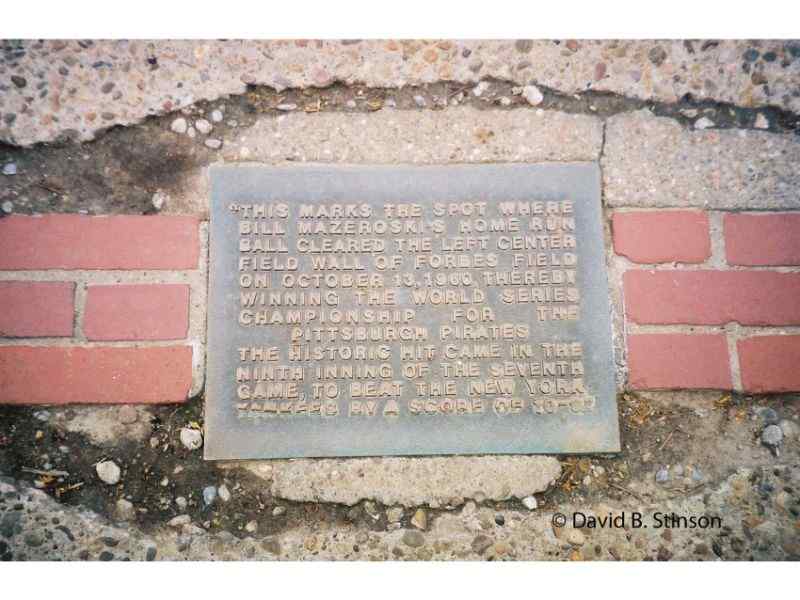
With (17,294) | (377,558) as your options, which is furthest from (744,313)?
(17,294)

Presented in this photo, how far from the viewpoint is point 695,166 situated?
1.36 meters

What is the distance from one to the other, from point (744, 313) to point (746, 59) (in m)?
0.67

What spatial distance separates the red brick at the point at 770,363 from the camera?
1.30 metres

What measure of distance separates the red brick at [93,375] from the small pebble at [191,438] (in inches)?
3.2

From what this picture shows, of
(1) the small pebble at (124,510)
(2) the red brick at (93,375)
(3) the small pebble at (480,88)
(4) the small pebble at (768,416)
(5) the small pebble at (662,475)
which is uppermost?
(3) the small pebble at (480,88)

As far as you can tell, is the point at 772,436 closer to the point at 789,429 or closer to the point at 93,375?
the point at 789,429

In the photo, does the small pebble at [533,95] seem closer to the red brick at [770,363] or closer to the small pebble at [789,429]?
the red brick at [770,363]

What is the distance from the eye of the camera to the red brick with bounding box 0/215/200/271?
1307 mm

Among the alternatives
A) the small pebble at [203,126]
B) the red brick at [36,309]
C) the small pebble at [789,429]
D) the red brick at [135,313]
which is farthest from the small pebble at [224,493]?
the small pebble at [789,429]

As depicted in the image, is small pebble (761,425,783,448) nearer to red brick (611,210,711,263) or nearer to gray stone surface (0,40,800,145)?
red brick (611,210,711,263)

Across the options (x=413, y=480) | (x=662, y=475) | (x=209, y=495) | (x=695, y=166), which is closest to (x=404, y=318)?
(x=413, y=480)

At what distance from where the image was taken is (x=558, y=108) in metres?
1.37

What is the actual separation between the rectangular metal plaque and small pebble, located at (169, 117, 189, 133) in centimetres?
16

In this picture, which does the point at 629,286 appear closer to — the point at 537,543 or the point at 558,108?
the point at 558,108
